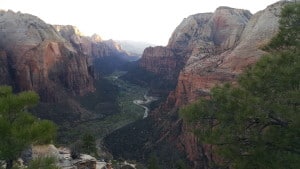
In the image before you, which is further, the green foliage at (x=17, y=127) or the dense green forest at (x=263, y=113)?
the dense green forest at (x=263, y=113)

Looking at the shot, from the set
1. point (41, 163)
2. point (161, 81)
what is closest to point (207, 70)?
point (41, 163)

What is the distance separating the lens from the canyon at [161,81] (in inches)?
2744

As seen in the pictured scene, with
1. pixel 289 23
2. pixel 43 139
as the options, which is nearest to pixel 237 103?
pixel 289 23

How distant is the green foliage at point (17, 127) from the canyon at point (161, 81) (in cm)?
3049

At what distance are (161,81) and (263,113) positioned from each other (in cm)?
15272

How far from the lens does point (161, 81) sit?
562 feet

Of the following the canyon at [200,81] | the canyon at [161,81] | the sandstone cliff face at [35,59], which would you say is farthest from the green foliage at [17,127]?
the sandstone cliff face at [35,59]

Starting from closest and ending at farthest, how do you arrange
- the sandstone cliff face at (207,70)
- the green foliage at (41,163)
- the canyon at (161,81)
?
the green foliage at (41,163), the sandstone cliff face at (207,70), the canyon at (161,81)

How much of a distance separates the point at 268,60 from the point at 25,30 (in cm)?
9980

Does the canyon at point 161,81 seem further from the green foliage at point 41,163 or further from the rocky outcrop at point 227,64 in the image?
the green foliage at point 41,163

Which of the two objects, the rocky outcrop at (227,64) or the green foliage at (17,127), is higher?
the green foliage at (17,127)

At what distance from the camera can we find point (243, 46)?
7438 centimetres

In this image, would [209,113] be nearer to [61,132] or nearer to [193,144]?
[193,144]

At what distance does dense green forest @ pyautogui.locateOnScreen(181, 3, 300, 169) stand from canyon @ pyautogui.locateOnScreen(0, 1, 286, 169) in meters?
22.5
